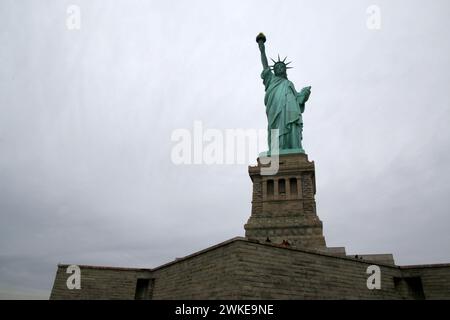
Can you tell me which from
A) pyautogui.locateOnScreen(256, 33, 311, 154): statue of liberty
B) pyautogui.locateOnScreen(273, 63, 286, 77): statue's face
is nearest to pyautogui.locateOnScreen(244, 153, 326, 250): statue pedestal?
pyautogui.locateOnScreen(256, 33, 311, 154): statue of liberty

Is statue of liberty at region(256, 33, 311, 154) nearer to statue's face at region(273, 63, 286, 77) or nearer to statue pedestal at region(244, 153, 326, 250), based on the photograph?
statue's face at region(273, 63, 286, 77)

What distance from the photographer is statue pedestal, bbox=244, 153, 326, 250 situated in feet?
67.4

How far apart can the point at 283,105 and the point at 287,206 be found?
9.72m

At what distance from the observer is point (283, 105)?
89.8ft

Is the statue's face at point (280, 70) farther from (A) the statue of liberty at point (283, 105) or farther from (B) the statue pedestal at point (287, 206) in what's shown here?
(B) the statue pedestal at point (287, 206)

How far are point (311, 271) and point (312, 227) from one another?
365 inches

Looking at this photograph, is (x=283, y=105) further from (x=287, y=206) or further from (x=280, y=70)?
(x=287, y=206)

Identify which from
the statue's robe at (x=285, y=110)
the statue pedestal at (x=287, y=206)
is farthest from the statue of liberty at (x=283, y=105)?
the statue pedestal at (x=287, y=206)

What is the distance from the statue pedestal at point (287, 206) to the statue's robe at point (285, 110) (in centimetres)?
196

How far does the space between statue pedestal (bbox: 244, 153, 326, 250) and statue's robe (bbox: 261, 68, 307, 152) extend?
196 cm

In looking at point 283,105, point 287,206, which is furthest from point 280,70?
point 287,206
